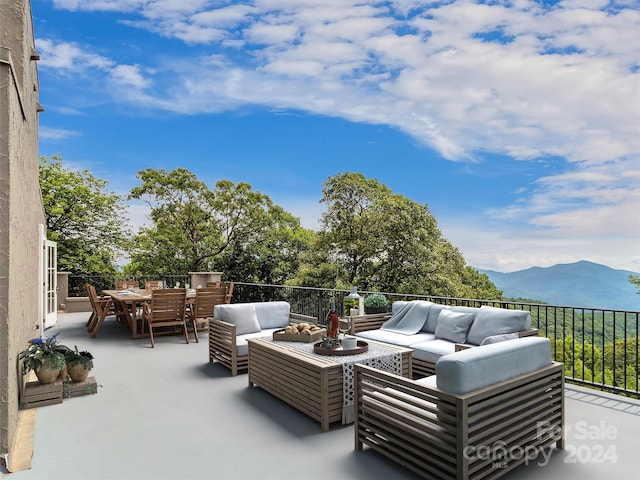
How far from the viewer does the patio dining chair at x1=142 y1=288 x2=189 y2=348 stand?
21.3 ft

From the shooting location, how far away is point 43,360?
12.0 ft

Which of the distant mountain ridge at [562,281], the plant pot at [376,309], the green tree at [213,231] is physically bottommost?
the distant mountain ridge at [562,281]

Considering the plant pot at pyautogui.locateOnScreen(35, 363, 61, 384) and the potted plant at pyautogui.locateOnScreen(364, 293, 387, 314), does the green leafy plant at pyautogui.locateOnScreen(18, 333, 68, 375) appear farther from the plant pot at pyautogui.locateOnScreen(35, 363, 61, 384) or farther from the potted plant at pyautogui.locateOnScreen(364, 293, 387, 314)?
the potted plant at pyautogui.locateOnScreen(364, 293, 387, 314)

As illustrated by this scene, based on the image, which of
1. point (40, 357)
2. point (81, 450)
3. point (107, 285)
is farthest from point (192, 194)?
point (81, 450)

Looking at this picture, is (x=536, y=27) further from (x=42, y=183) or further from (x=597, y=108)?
(x=42, y=183)

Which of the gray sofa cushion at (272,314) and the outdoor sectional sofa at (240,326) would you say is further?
the gray sofa cushion at (272,314)

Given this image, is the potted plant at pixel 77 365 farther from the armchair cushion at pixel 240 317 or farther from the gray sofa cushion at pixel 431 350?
the gray sofa cushion at pixel 431 350

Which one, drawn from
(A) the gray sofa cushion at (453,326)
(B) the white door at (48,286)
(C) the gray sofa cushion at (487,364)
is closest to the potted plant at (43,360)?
(C) the gray sofa cushion at (487,364)

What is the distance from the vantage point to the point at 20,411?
3574 millimetres

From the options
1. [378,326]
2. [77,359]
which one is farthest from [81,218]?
[378,326]

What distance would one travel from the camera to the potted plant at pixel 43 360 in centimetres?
362

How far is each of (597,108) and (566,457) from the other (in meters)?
9.71

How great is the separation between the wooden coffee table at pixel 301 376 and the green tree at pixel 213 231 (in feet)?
30.4

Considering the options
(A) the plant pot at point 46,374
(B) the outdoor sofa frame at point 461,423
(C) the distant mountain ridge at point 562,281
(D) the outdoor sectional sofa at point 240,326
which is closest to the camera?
(B) the outdoor sofa frame at point 461,423
